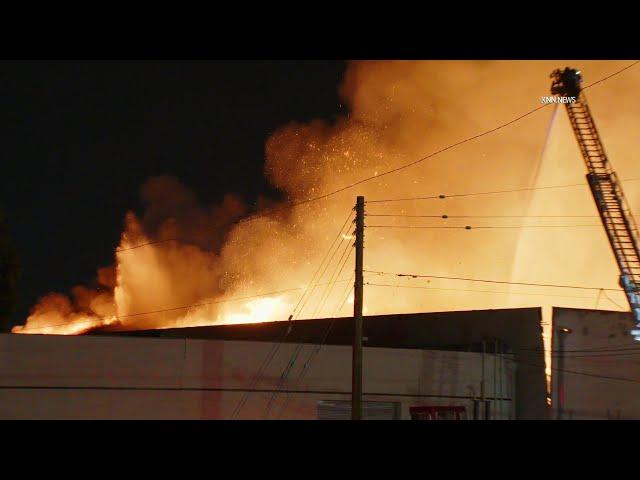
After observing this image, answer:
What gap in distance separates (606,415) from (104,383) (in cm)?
2186

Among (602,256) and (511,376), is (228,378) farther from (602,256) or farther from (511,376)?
(602,256)

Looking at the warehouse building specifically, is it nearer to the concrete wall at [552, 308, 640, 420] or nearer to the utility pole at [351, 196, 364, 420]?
the concrete wall at [552, 308, 640, 420]

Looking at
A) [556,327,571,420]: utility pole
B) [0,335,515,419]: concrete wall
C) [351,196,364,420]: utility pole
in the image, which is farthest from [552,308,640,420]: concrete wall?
[351,196,364,420]: utility pole

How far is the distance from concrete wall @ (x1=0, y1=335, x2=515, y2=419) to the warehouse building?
1.6 inches

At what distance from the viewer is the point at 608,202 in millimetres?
37469

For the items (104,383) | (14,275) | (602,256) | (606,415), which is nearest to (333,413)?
(104,383)

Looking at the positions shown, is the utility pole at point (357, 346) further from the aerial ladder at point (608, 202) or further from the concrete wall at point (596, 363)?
the aerial ladder at point (608, 202)

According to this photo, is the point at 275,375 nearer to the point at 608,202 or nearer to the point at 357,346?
the point at 357,346

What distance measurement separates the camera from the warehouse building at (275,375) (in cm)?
3062

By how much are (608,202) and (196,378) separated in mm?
20739

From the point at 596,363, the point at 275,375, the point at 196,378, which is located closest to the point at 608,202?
the point at 596,363

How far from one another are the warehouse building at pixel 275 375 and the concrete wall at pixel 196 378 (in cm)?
4

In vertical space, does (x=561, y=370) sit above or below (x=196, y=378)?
above

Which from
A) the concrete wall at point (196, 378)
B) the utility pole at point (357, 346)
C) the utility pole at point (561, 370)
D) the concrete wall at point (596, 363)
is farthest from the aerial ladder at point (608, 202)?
the utility pole at point (357, 346)
